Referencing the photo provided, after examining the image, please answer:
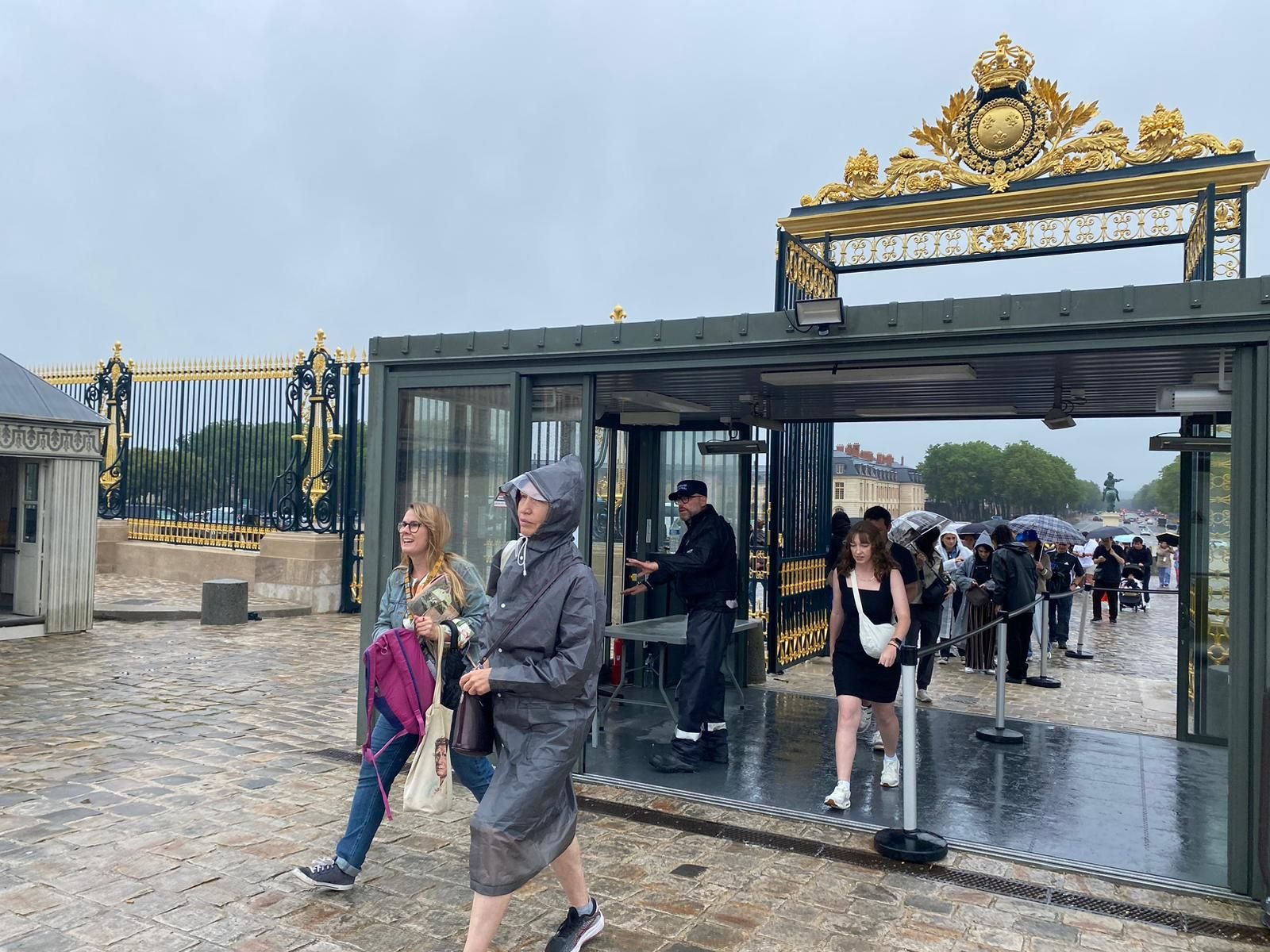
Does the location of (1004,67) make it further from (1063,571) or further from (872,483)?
(872,483)

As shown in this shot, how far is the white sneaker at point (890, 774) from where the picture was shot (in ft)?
19.5

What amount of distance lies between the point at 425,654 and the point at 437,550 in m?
0.46

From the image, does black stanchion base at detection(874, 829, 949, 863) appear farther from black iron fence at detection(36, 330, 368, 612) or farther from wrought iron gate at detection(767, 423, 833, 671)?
black iron fence at detection(36, 330, 368, 612)

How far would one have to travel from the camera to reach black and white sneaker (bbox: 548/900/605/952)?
11.8 ft

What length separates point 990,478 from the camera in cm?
8138

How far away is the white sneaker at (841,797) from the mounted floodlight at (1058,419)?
368 centimetres

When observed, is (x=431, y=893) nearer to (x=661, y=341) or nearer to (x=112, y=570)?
(x=661, y=341)

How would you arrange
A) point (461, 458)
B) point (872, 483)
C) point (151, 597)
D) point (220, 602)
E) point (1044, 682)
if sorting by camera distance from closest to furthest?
point (461, 458) < point (1044, 682) < point (220, 602) < point (151, 597) < point (872, 483)

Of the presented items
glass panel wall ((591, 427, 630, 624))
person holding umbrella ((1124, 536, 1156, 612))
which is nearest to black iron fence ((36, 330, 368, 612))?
glass panel wall ((591, 427, 630, 624))

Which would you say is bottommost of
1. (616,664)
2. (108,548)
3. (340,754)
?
(340,754)

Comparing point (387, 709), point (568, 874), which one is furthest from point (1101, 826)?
point (387, 709)

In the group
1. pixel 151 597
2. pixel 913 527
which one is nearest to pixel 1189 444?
pixel 913 527

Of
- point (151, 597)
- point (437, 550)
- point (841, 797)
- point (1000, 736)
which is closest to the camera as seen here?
point (437, 550)

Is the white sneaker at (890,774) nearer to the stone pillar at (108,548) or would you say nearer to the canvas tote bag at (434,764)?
the canvas tote bag at (434,764)
